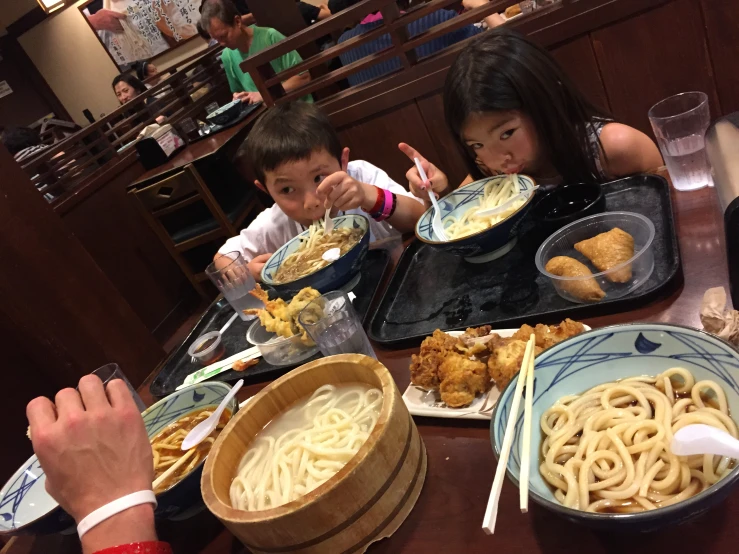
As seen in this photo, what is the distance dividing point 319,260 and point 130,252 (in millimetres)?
4097

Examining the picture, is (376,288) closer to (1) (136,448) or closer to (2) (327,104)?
(1) (136,448)

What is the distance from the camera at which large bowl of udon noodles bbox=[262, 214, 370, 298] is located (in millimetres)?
1778

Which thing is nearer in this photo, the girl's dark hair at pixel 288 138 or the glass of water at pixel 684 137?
the glass of water at pixel 684 137

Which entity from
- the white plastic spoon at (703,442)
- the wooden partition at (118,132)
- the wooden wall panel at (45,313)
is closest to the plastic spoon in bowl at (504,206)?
the white plastic spoon at (703,442)

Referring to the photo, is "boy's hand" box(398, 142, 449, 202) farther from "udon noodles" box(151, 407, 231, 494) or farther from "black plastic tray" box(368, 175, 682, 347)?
"udon noodles" box(151, 407, 231, 494)

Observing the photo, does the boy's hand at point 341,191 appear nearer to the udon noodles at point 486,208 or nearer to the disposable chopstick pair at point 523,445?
the udon noodles at point 486,208

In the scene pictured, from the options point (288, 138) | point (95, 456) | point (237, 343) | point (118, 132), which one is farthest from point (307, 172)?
point (118, 132)

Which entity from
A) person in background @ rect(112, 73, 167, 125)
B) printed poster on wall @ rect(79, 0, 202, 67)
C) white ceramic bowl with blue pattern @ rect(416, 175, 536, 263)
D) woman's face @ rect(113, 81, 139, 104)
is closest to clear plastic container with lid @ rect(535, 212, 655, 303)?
white ceramic bowl with blue pattern @ rect(416, 175, 536, 263)

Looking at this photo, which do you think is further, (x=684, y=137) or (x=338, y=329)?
(x=684, y=137)

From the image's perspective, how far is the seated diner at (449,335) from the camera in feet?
2.63

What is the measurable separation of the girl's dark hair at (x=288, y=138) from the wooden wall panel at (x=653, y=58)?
5.25 feet

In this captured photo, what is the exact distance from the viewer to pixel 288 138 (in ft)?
7.27

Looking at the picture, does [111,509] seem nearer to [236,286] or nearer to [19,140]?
[236,286]

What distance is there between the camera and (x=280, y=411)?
Result: 117cm
